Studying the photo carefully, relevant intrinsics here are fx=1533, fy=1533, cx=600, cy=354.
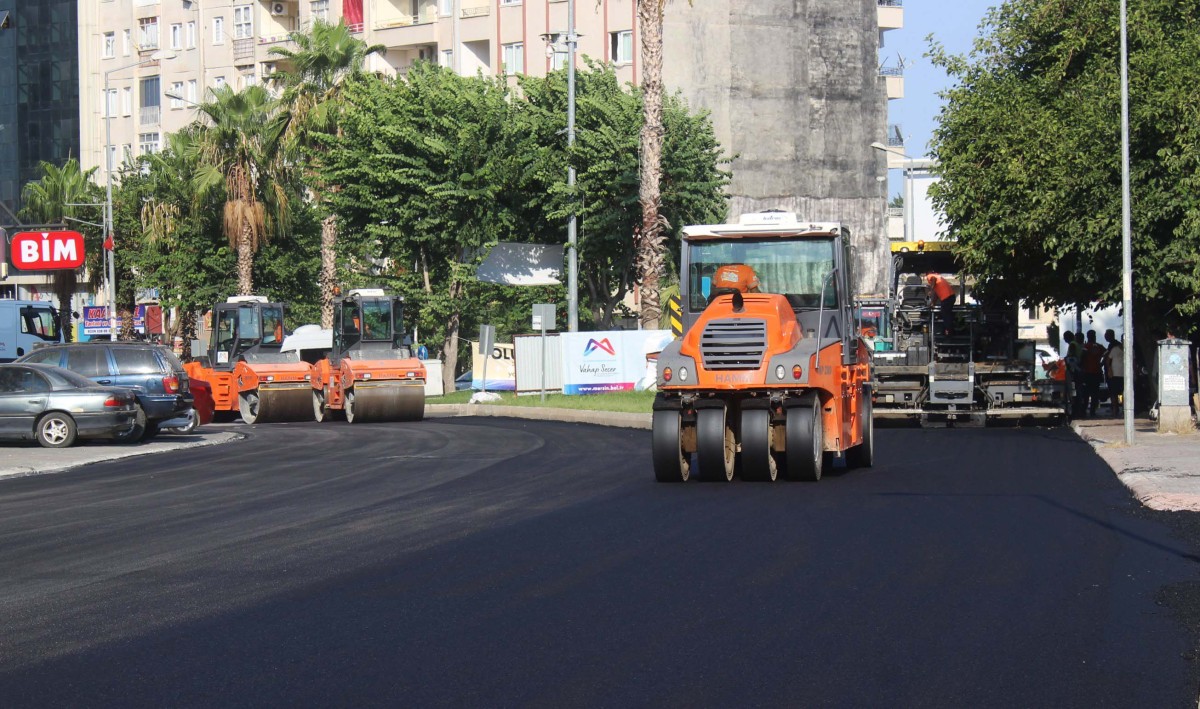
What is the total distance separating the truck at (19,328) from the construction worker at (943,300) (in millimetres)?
26451

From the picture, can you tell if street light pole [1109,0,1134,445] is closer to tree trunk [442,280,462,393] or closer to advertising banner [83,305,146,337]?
tree trunk [442,280,462,393]

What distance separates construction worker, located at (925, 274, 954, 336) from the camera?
1238 inches

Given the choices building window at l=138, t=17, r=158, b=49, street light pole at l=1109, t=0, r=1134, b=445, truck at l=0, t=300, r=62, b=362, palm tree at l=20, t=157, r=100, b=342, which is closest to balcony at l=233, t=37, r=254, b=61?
building window at l=138, t=17, r=158, b=49

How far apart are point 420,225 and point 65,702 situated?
4040cm

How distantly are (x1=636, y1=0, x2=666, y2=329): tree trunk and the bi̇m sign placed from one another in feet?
62.6

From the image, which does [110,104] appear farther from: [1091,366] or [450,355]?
[1091,366]

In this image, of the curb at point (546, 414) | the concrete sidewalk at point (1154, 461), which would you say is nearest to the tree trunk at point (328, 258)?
the curb at point (546, 414)

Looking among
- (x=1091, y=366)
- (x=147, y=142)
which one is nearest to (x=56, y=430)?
(x=1091, y=366)

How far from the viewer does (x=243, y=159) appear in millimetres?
54438

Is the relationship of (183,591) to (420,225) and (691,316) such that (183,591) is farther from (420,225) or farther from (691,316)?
(420,225)

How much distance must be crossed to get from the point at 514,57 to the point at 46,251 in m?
25.0

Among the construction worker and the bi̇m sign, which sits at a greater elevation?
the bi̇m sign

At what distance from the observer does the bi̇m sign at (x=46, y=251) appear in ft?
158

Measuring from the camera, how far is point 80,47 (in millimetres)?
92062
